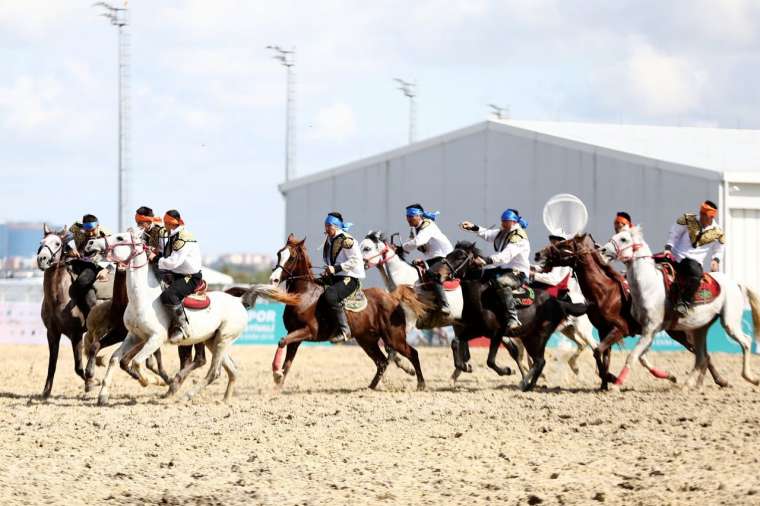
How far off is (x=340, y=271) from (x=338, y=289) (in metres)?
0.26

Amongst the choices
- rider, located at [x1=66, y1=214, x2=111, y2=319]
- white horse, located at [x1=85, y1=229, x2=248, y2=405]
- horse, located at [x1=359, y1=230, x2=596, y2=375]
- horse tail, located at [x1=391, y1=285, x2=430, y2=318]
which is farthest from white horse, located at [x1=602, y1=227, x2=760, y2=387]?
rider, located at [x1=66, y1=214, x2=111, y2=319]

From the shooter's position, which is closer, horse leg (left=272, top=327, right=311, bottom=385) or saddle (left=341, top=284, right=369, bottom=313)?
horse leg (left=272, top=327, right=311, bottom=385)

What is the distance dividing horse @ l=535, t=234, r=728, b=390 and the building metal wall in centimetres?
1367

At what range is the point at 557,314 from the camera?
15.8 metres

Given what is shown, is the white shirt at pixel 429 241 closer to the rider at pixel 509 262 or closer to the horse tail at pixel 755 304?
the rider at pixel 509 262

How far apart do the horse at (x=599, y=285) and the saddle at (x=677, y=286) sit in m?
0.55

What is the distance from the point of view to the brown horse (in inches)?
605

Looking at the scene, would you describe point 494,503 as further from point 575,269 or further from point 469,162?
point 469,162

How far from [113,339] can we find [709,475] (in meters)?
8.66

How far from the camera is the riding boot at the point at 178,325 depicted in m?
14.1

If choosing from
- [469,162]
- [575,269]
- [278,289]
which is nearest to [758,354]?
[469,162]

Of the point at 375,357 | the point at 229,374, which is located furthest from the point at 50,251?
the point at 375,357

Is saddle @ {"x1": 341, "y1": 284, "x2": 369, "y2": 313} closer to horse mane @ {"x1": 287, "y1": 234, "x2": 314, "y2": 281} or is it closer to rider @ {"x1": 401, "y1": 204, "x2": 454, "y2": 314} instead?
horse mane @ {"x1": 287, "y1": 234, "x2": 314, "y2": 281}

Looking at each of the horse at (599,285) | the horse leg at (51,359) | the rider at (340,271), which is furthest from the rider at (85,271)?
the horse at (599,285)
